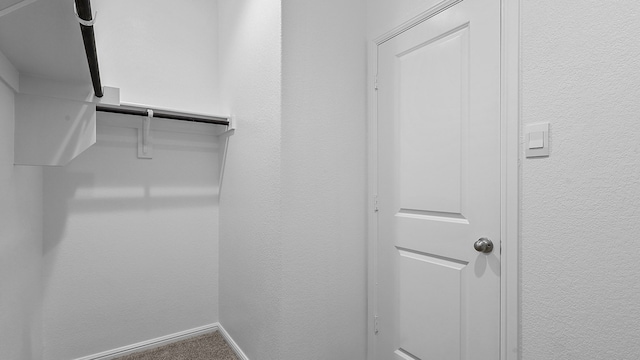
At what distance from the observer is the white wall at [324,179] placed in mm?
1426

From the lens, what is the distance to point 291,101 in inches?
56.3

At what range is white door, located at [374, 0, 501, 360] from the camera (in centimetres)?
112

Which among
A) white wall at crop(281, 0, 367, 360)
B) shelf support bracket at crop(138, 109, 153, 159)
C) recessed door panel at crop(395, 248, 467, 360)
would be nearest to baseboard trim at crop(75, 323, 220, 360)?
white wall at crop(281, 0, 367, 360)

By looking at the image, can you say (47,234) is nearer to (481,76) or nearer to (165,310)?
(165,310)

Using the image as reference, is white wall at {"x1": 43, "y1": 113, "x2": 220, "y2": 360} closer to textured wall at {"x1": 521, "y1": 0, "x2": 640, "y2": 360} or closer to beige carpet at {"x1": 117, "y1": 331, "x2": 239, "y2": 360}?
beige carpet at {"x1": 117, "y1": 331, "x2": 239, "y2": 360}

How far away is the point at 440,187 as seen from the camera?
1303mm

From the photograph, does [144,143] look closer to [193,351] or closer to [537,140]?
[193,351]

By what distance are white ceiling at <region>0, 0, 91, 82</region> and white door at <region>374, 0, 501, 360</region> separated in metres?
1.33

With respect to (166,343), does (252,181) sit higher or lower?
higher

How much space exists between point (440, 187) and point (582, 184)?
0.50 meters

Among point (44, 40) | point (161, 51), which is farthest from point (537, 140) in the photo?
point (161, 51)

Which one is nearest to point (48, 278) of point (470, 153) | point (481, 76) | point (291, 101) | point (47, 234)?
point (47, 234)

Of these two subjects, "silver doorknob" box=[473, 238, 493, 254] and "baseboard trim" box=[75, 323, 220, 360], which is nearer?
"silver doorknob" box=[473, 238, 493, 254]

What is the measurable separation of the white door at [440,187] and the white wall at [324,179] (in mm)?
145
